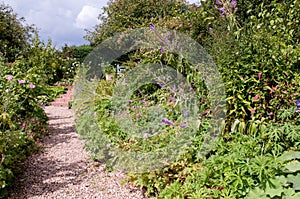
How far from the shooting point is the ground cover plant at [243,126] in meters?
1.97

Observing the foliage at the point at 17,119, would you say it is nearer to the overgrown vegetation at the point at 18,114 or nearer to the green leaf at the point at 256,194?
the overgrown vegetation at the point at 18,114

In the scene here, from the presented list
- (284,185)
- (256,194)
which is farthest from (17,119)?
(284,185)

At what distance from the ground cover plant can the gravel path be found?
0.19 metres

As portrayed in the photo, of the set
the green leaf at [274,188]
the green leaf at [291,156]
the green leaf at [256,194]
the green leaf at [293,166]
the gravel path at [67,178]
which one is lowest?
the gravel path at [67,178]

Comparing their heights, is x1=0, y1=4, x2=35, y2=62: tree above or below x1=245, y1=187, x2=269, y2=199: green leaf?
above

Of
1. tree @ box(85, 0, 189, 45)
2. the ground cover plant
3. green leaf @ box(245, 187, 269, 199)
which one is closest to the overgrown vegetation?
the ground cover plant

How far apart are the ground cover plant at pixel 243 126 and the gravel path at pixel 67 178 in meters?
0.19

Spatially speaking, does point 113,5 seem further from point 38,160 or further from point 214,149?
point 214,149

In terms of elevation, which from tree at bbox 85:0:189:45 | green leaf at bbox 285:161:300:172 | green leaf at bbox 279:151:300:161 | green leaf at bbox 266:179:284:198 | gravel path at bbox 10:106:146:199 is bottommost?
gravel path at bbox 10:106:146:199

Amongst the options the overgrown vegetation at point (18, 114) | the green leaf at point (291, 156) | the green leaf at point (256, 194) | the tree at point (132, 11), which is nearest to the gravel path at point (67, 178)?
the overgrown vegetation at point (18, 114)

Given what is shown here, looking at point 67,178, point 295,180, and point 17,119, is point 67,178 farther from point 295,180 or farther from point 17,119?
point 295,180

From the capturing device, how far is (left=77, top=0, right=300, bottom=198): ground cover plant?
1968mm

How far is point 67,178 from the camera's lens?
3.22 metres

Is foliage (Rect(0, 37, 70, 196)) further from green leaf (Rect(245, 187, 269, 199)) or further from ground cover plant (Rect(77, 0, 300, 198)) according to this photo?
green leaf (Rect(245, 187, 269, 199))
